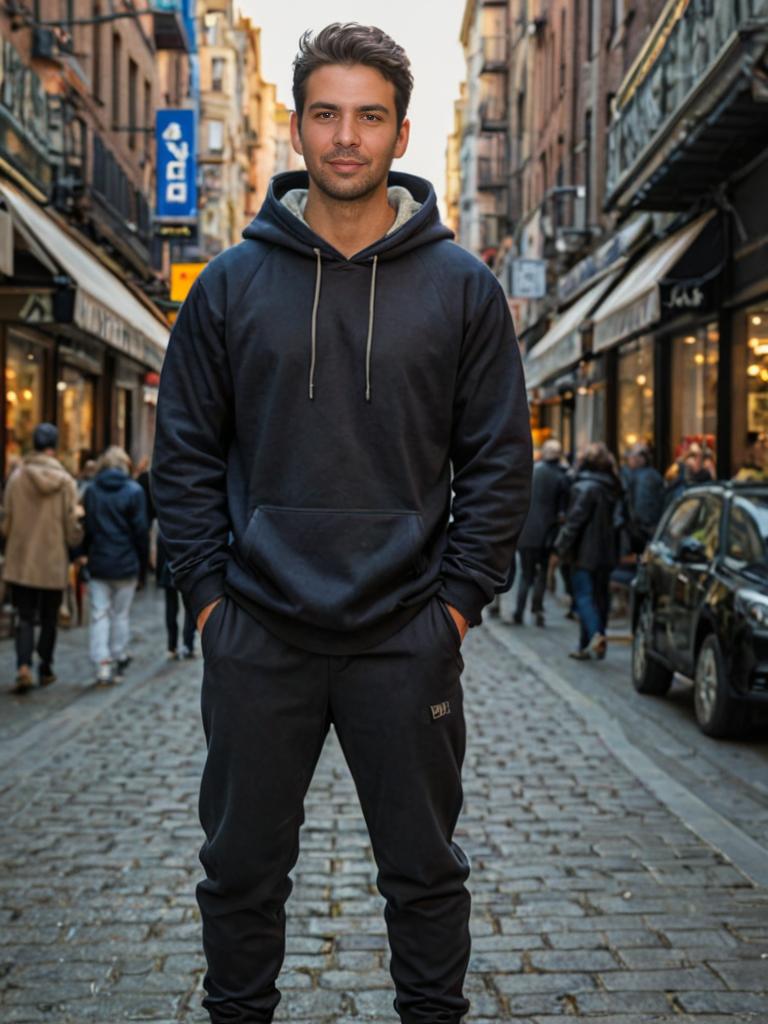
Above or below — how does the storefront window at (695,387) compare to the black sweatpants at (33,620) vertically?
above

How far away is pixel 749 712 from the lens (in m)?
9.28

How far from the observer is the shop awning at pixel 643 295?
17547 mm

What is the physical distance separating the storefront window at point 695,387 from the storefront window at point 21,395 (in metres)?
8.55

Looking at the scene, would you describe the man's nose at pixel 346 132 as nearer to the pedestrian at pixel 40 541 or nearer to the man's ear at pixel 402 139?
the man's ear at pixel 402 139

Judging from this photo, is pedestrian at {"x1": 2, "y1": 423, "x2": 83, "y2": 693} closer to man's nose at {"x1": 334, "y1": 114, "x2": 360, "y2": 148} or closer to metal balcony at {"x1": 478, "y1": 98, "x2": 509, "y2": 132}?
man's nose at {"x1": 334, "y1": 114, "x2": 360, "y2": 148}

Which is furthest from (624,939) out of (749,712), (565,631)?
(565,631)

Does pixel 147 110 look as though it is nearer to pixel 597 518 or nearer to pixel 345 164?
pixel 597 518

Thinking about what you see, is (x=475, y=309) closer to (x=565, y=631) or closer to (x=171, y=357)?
(x=171, y=357)

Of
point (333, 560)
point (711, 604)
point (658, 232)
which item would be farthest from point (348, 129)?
point (658, 232)

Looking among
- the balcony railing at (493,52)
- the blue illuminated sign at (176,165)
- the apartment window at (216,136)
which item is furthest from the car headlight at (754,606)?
the apartment window at (216,136)

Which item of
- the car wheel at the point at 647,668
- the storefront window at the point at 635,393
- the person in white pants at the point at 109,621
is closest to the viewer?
the car wheel at the point at 647,668

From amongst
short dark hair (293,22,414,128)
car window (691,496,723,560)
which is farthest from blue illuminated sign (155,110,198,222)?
short dark hair (293,22,414,128)

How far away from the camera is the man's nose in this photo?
10.1 feet

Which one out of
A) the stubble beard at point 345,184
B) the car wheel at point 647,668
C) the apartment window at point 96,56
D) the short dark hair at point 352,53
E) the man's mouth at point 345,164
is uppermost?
the apartment window at point 96,56
